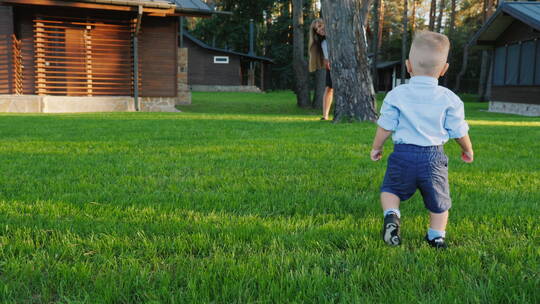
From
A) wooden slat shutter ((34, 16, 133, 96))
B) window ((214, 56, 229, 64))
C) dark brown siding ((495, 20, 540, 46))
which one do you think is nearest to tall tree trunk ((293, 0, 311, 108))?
wooden slat shutter ((34, 16, 133, 96))

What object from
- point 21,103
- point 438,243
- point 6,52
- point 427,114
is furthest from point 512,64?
point 438,243

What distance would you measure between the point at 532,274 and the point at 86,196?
2723 mm

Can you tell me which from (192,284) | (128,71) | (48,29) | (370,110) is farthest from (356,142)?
(48,29)

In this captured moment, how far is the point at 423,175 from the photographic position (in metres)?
2.44

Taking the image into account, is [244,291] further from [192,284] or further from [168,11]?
[168,11]

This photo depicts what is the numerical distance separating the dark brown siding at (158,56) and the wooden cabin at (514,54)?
12.2 meters

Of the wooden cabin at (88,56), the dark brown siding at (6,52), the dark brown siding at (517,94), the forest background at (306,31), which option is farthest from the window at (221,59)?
the dark brown siding at (6,52)

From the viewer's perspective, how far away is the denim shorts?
7.96ft

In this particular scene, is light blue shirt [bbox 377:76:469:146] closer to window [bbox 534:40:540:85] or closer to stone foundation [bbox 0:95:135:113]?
stone foundation [bbox 0:95:135:113]

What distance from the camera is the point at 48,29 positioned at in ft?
50.0

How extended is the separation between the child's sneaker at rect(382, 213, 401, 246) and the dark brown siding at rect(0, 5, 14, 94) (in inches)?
623

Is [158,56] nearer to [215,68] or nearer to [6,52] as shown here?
[6,52]

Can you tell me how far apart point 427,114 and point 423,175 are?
329mm

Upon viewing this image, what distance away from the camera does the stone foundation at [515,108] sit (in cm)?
1684
